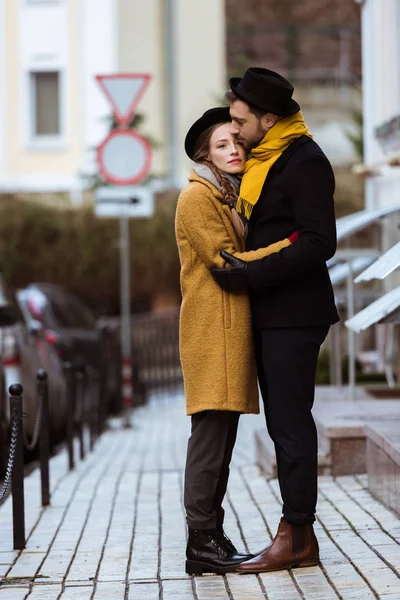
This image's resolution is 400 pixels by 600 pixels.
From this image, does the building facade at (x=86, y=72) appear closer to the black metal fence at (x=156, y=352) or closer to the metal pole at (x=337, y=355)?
the black metal fence at (x=156, y=352)

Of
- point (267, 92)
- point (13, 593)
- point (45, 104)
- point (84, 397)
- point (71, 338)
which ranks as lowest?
point (84, 397)

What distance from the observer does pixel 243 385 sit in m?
5.96

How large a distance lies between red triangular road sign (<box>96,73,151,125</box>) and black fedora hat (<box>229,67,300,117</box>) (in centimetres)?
1010

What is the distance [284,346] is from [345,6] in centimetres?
Result: 3461

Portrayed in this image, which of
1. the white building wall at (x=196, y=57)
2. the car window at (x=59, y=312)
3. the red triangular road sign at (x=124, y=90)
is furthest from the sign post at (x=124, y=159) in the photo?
the white building wall at (x=196, y=57)

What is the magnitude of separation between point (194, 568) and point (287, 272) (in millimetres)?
1298

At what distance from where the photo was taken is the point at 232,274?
5.84 meters

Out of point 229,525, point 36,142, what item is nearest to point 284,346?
point 229,525

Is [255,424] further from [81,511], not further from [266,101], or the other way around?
[266,101]

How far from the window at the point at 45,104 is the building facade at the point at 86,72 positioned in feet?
0.07

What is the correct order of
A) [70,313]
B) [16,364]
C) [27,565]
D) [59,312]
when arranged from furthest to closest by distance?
[70,313]
[59,312]
[16,364]
[27,565]

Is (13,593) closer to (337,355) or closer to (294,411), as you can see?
(294,411)

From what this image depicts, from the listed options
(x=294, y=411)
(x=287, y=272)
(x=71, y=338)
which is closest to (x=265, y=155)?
(x=287, y=272)

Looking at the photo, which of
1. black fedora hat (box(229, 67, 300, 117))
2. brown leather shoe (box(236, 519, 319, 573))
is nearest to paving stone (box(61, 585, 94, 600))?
brown leather shoe (box(236, 519, 319, 573))
